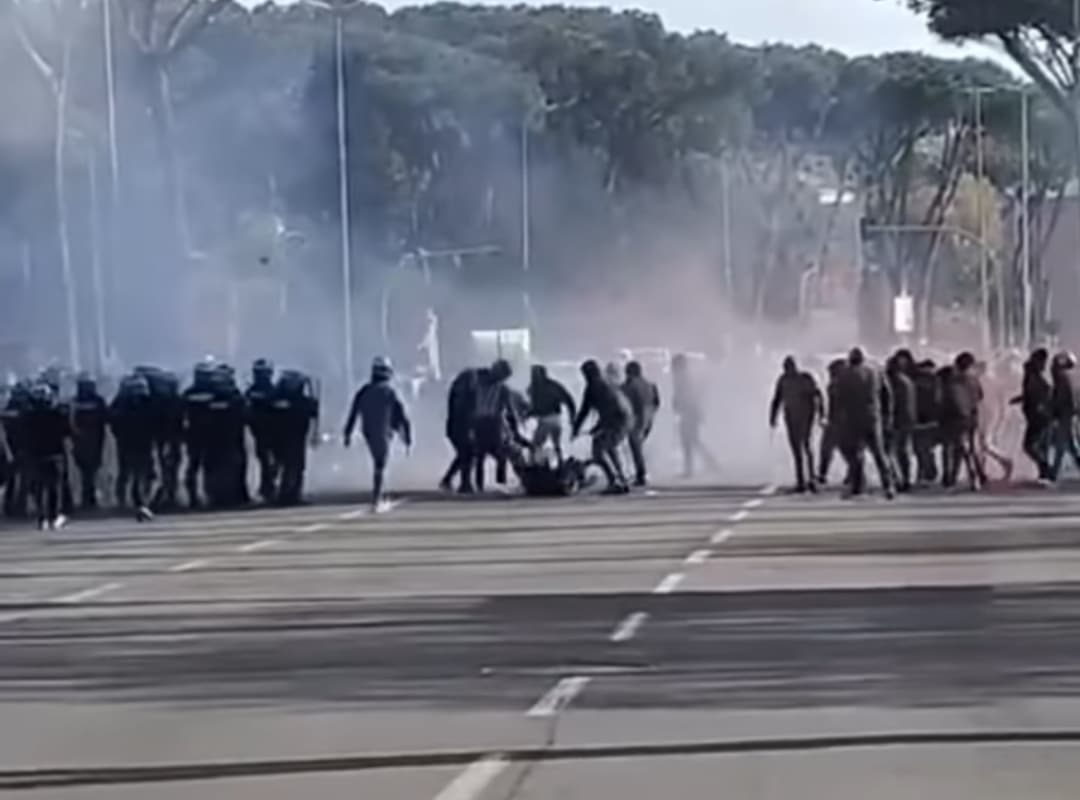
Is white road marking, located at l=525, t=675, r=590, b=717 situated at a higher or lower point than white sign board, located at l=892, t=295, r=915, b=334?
lower

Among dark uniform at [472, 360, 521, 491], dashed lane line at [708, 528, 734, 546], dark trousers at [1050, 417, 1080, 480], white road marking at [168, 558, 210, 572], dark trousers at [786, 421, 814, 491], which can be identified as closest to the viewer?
white road marking at [168, 558, 210, 572]

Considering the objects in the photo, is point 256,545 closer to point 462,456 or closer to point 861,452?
point 861,452

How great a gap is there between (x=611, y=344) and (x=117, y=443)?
45.6 metres

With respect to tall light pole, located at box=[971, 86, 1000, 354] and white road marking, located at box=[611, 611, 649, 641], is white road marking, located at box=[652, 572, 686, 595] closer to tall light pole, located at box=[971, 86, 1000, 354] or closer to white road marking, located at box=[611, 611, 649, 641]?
white road marking, located at box=[611, 611, 649, 641]

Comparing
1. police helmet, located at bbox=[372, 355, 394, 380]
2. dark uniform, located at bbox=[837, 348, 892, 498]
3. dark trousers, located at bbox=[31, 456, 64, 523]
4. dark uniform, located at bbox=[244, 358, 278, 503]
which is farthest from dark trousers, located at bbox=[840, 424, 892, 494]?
dark trousers, located at bbox=[31, 456, 64, 523]

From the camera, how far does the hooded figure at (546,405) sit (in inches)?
1422

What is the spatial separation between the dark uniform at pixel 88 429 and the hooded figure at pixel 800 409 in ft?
24.6

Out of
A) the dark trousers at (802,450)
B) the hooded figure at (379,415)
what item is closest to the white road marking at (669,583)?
the hooded figure at (379,415)

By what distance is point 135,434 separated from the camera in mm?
34250

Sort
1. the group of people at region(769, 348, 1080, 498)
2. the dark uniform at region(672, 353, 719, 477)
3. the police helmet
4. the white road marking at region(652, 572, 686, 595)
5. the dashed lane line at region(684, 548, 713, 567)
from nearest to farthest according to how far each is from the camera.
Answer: the white road marking at region(652, 572, 686, 595) → the dashed lane line at region(684, 548, 713, 567) → the group of people at region(769, 348, 1080, 498) → the police helmet → the dark uniform at region(672, 353, 719, 477)

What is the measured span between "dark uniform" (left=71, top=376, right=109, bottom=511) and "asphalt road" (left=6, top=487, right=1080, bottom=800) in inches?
174

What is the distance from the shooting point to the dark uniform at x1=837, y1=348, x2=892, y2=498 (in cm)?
3328

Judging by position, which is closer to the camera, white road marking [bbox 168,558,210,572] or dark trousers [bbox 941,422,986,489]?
white road marking [bbox 168,558,210,572]

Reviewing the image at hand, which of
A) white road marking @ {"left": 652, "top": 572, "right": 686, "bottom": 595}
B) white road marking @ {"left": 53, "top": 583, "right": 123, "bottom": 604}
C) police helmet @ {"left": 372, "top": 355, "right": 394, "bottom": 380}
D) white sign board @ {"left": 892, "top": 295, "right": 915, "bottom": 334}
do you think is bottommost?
white road marking @ {"left": 652, "top": 572, "right": 686, "bottom": 595}
